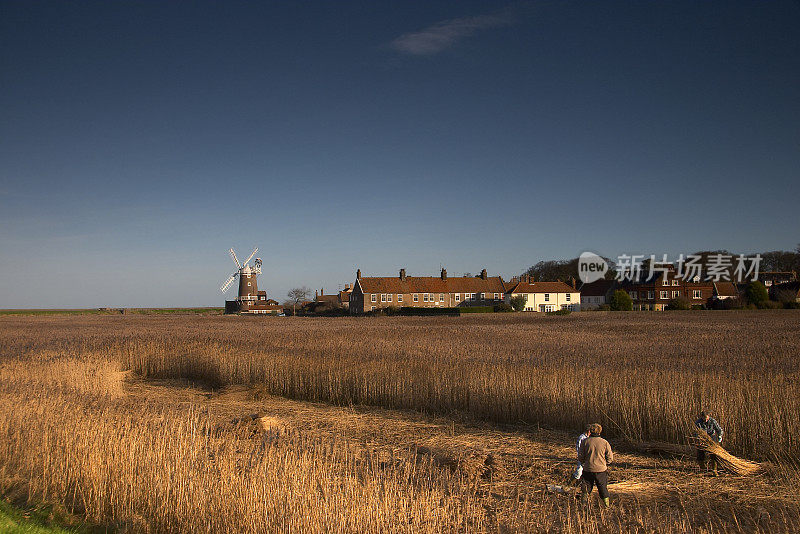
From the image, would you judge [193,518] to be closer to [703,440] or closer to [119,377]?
[703,440]

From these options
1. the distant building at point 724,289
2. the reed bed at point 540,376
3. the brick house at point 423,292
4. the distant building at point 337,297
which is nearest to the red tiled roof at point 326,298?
the distant building at point 337,297

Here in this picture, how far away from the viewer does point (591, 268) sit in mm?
109062

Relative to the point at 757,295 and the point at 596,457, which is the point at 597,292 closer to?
the point at 757,295

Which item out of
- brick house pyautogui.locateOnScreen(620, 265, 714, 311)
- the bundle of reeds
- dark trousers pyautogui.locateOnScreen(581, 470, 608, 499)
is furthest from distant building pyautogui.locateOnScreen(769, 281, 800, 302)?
dark trousers pyautogui.locateOnScreen(581, 470, 608, 499)

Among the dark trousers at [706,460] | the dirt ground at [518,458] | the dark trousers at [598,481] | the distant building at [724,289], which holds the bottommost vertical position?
the dirt ground at [518,458]

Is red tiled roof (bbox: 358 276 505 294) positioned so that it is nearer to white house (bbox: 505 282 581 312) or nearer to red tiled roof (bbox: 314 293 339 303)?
white house (bbox: 505 282 581 312)

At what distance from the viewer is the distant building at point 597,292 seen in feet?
319

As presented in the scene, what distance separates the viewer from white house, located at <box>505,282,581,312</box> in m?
87.9

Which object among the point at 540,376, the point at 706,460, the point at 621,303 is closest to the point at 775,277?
the point at 621,303

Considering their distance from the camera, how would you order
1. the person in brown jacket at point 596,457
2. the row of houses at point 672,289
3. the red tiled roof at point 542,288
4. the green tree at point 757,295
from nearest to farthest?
the person in brown jacket at point 596,457 → the green tree at point 757,295 → the row of houses at point 672,289 → the red tiled roof at point 542,288

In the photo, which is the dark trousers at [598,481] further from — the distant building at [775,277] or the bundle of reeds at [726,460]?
the distant building at [775,277]

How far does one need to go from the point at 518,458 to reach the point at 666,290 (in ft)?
288

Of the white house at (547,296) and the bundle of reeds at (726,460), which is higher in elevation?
the white house at (547,296)

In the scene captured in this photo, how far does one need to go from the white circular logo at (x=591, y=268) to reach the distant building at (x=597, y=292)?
3.21 meters
